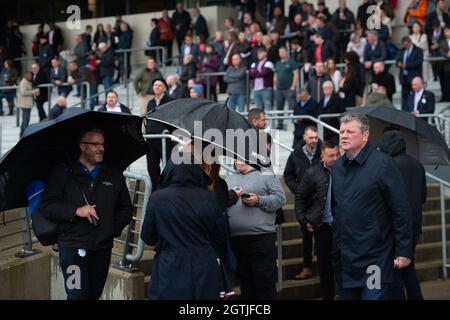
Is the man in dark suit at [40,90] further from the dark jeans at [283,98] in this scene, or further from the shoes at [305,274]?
the shoes at [305,274]

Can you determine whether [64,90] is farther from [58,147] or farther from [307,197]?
[58,147]

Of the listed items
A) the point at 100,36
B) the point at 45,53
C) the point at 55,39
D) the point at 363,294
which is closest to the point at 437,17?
the point at 100,36

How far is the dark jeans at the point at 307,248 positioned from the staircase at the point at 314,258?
0.18 m

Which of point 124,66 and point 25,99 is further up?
point 124,66

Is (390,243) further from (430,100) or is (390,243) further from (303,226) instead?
(430,100)

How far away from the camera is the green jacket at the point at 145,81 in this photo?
1667 cm

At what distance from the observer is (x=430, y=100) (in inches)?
614

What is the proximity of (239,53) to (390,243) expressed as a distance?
40.3ft

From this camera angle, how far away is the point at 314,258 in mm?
10703

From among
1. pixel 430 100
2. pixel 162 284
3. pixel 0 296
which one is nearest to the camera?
pixel 162 284

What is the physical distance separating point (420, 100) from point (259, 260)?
8.12 m

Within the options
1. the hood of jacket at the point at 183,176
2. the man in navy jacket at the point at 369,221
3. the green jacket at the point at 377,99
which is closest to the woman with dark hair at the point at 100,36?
the green jacket at the point at 377,99

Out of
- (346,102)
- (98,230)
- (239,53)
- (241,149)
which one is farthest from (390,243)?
(239,53)

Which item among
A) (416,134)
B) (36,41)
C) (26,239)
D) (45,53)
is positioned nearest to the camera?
(416,134)
